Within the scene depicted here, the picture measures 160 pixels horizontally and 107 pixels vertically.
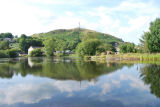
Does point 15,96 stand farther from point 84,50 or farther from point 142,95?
point 84,50

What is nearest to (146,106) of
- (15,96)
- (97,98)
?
(97,98)

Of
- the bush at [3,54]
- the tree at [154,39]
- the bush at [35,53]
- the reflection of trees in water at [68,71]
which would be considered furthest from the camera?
the bush at [35,53]

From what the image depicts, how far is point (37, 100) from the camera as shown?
9.87 m

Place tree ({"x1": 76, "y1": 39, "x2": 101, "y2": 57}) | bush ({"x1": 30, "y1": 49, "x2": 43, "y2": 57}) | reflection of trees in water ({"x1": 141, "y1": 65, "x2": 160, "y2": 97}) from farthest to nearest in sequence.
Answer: bush ({"x1": 30, "y1": 49, "x2": 43, "y2": 57}) → tree ({"x1": 76, "y1": 39, "x2": 101, "y2": 57}) → reflection of trees in water ({"x1": 141, "y1": 65, "x2": 160, "y2": 97})

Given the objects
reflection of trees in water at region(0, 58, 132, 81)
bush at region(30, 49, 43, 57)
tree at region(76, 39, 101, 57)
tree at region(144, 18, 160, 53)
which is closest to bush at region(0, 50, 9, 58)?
bush at region(30, 49, 43, 57)

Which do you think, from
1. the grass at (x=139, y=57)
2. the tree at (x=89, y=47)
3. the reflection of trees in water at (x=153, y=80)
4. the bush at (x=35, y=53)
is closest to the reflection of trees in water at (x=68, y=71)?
the reflection of trees in water at (x=153, y=80)

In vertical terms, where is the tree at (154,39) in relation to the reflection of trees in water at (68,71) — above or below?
above

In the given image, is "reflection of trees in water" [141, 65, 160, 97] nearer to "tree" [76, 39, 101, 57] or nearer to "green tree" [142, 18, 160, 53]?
"green tree" [142, 18, 160, 53]

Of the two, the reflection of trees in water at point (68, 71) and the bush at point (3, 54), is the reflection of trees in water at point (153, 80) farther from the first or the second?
the bush at point (3, 54)

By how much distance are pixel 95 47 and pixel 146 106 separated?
56.1 m

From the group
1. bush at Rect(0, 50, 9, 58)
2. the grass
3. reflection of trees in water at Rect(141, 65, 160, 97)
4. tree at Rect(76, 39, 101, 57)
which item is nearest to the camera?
reflection of trees in water at Rect(141, 65, 160, 97)

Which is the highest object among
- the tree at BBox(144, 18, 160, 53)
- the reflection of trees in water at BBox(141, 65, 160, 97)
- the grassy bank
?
the tree at BBox(144, 18, 160, 53)

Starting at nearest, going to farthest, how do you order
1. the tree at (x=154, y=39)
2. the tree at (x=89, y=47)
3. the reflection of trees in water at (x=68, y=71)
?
the reflection of trees in water at (x=68, y=71), the tree at (x=154, y=39), the tree at (x=89, y=47)

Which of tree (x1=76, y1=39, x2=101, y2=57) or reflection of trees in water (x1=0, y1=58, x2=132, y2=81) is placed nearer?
reflection of trees in water (x1=0, y1=58, x2=132, y2=81)
